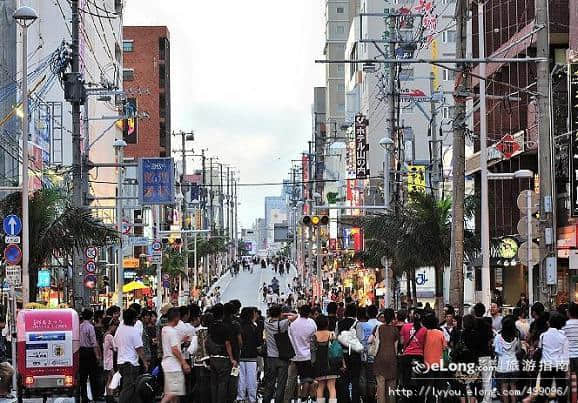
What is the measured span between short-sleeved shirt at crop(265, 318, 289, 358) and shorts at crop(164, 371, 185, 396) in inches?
118

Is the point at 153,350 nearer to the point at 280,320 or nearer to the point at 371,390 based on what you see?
the point at 280,320

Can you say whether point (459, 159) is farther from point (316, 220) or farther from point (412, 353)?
point (316, 220)

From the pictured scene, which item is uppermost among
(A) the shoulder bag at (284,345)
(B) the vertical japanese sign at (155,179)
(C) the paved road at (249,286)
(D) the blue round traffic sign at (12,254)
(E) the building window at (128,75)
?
(E) the building window at (128,75)

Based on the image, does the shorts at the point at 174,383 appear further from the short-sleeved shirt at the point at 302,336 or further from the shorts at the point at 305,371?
the shorts at the point at 305,371

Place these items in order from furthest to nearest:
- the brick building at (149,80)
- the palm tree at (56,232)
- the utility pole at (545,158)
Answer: the brick building at (149,80) → the palm tree at (56,232) → the utility pole at (545,158)

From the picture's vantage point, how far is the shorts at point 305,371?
21.7 m

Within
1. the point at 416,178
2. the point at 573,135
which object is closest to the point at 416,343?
the point at 573,135

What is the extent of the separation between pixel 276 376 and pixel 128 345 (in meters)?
3.13

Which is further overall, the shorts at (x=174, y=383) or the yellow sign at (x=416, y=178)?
the yellow sign at (x=416, y=178)

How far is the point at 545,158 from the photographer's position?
84.0 ft

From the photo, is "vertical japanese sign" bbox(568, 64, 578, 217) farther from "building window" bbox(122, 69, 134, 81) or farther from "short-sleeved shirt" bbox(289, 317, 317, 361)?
"building window" bbox(122, 69, 134, 81)

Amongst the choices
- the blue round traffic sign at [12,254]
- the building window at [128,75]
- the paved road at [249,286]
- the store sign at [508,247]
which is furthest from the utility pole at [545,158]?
the building window at [128,75]

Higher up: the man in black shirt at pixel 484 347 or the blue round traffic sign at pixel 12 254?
the blue round traffic sign at pixel 12 254

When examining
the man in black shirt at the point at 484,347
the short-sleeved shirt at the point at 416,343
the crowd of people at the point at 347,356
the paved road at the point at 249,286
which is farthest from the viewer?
the paved road at the point at 249,286
